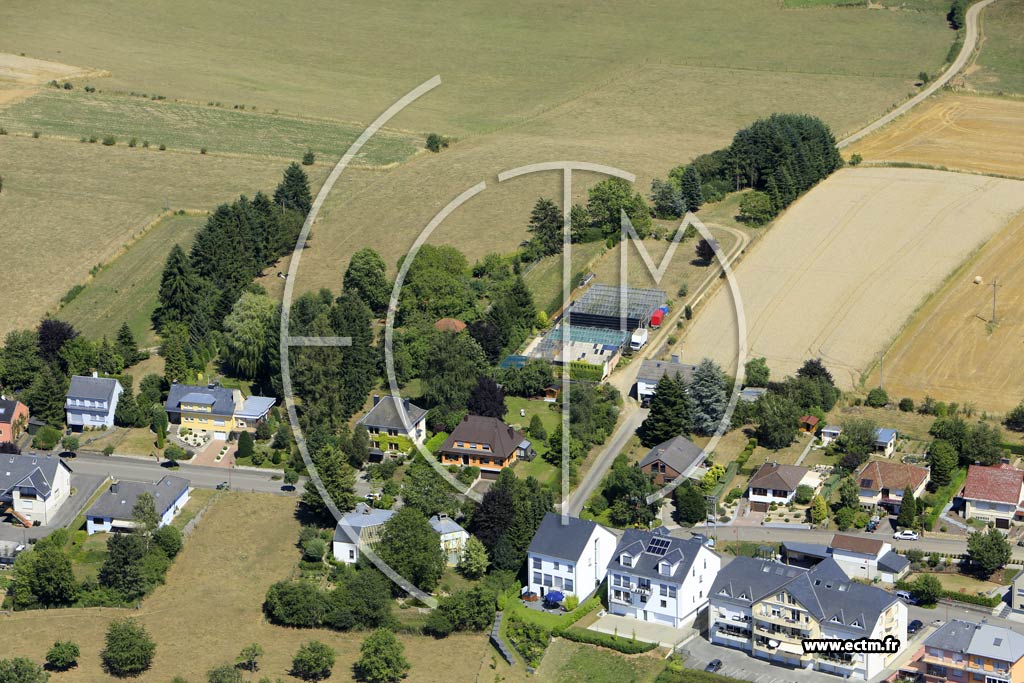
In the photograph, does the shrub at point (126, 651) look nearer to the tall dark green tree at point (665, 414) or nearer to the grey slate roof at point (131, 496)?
the grey slate roof at point (131, 496)

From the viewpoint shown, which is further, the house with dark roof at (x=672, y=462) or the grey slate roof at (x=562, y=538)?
the house with dark roof at (x=672, y=462)

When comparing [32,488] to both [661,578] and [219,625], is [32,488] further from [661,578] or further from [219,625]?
[661,578]

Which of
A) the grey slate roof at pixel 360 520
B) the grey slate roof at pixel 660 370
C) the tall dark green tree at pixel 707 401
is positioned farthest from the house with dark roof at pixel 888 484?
the grey slate roof at pixel 360 520

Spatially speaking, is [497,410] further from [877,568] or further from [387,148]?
[387,148]

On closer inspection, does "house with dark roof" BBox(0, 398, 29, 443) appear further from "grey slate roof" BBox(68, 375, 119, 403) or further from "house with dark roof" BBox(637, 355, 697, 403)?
"house with dark roof" BBox(637, 355, 697, 403)

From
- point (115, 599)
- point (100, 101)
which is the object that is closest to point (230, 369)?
point (115, 599)

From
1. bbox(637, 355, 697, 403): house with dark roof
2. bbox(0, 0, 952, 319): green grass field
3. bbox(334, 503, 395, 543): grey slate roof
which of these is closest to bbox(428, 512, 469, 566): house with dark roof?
bbox(334, 503, 395, 543): grey slate roof

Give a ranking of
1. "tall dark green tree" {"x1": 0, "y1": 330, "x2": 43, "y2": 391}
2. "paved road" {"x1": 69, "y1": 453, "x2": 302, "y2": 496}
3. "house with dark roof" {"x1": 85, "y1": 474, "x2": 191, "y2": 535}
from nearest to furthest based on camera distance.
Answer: "house with dark roof" {"x1": 85, "y1": 474, "x2": 191, "y2": 535}
"paved road" {"x1": 69, "y1": 453, "x2": 302, "y2": 496}
"tall dark green tree" {"x1": 0, "y1": 330, "x2": 43, "y2": 391}
